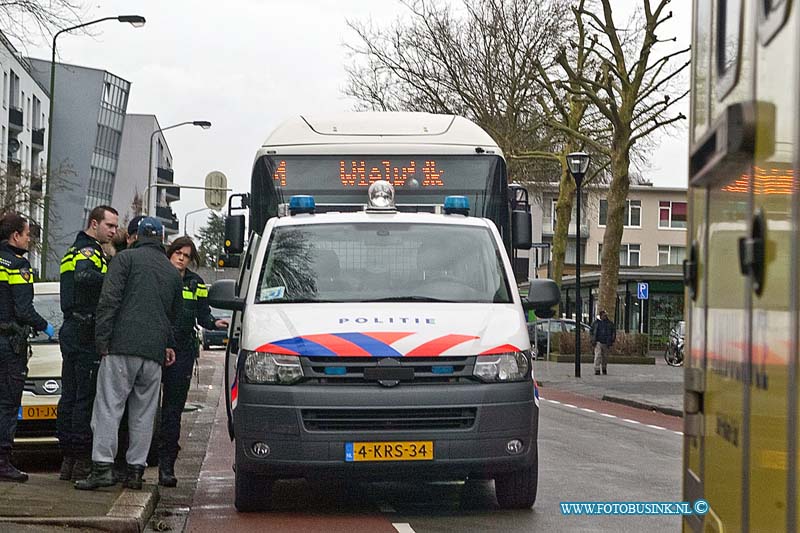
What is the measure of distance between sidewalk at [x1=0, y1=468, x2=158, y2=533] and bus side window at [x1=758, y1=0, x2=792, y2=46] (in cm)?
617

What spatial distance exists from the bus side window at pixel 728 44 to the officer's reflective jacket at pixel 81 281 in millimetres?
7187

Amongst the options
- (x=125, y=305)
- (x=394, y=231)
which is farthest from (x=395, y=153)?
(x=125, y=305)

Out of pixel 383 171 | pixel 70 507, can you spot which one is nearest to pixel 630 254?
pixel 383 171

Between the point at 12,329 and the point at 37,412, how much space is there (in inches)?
Result: 95.7

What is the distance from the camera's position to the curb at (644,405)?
22812 millimetres

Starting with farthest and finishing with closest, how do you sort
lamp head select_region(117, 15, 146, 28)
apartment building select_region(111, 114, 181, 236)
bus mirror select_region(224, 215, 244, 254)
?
apartment building select_region(111, 114, 181, 236) → lamp head select_region(117, 15, 146, 28) → bus mirror select_region(224, 215, 244, 254)

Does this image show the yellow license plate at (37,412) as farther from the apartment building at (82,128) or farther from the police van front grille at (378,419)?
the apartment building at (82,128)

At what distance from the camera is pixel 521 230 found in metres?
15.6

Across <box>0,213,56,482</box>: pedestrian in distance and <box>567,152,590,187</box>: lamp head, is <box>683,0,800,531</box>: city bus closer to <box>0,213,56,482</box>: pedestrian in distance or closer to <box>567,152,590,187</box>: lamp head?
<box>0,213,56,482</box>: pedestrian in distance

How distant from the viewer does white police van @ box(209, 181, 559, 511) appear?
8.86 m

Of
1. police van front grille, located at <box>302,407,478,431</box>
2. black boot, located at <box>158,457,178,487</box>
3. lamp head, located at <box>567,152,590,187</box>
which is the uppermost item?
lamp head, located at <box>567,152,590,187</box>

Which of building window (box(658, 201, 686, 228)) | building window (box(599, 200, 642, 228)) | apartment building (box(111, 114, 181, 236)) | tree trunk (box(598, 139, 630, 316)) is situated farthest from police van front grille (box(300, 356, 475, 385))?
apartment building (box(111, 114, 181, 236))

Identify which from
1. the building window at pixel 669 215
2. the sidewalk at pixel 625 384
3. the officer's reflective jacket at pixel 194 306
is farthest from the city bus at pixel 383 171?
the building window at pixel 669 215

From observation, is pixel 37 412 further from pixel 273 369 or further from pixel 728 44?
pixel 728 44
